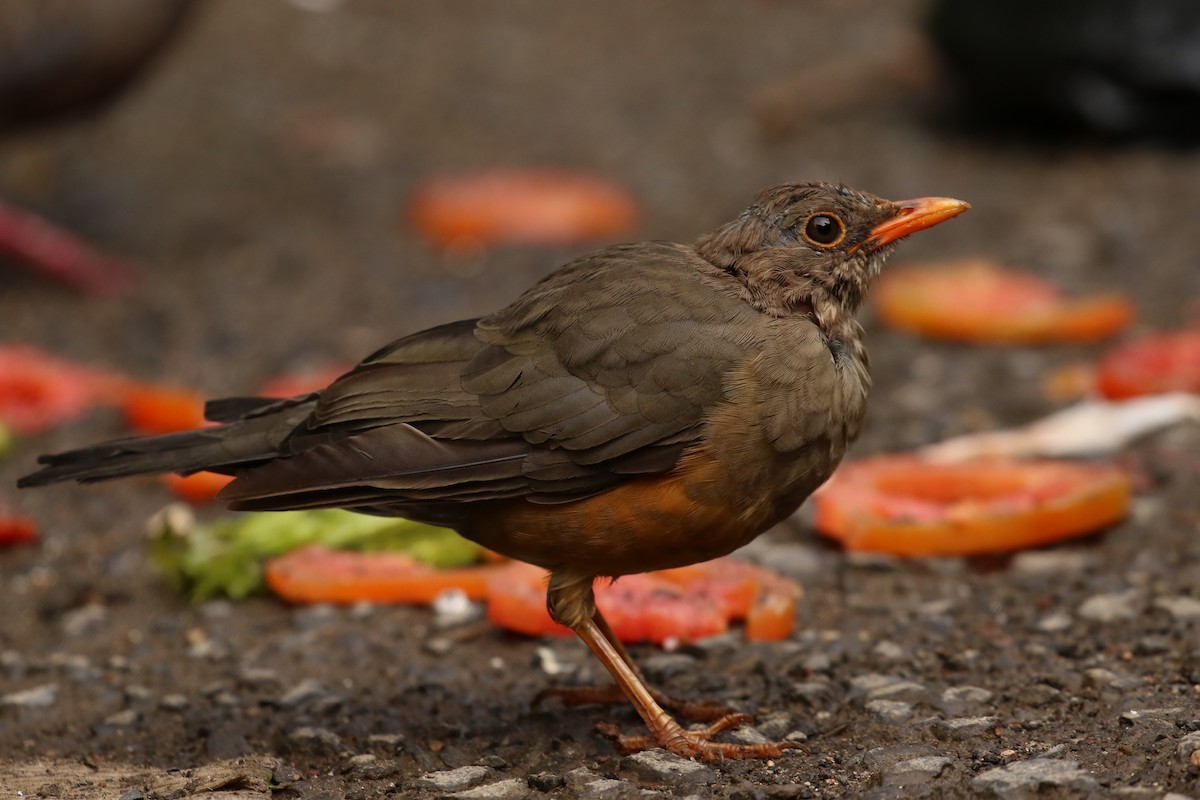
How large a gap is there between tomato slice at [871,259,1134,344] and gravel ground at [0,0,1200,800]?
106 millimetres

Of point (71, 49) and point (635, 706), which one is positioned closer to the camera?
point (635, 706)

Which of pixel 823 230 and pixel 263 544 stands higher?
pixel 823 230

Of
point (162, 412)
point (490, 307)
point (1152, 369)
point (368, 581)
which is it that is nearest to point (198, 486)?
point (162, 412)

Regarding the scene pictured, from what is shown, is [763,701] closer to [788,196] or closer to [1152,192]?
[788,196]

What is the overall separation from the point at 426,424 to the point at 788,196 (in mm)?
1131

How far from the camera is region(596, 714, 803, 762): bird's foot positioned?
391 centimetres

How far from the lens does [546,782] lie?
12.3ft

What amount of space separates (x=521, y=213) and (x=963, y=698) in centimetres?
535

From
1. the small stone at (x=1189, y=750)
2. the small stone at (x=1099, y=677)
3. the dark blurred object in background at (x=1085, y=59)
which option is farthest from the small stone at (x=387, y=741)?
the dark blurred object in background at (x=1085, y=59)

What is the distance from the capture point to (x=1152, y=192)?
8.87 m

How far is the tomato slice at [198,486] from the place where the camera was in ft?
19.4

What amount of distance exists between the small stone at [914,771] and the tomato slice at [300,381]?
3.11m

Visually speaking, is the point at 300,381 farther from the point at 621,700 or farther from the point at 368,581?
the point at 621,700

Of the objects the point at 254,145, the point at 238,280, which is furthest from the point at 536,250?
the point at 254,145
